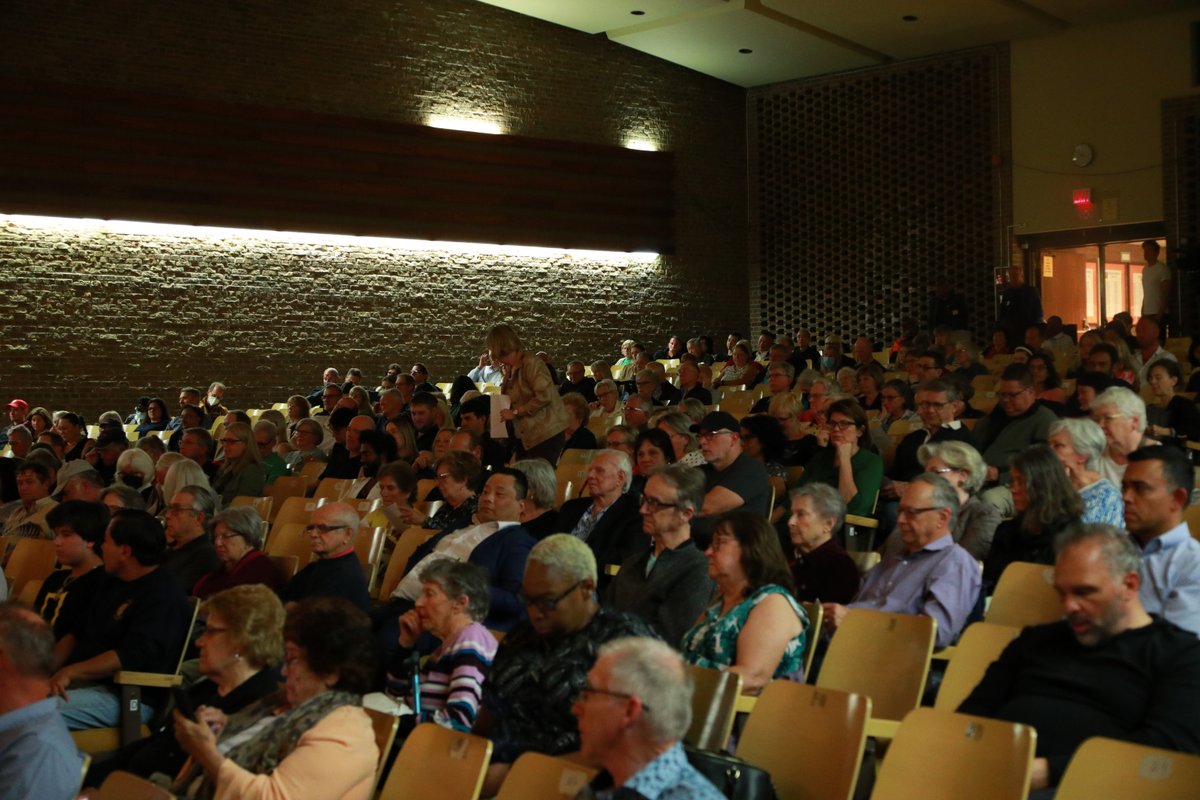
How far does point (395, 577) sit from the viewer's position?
5.20 metres

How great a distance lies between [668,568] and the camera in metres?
3.92

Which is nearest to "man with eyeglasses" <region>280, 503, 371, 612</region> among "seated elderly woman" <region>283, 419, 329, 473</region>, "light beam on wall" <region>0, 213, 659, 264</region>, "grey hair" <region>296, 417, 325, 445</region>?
"seated elderly woman" <region>283, 419, 329, 473</region>

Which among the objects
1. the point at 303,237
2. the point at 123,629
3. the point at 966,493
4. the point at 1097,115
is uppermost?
the point at 1097,115

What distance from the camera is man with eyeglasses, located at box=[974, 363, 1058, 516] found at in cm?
594

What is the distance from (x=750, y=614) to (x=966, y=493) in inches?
57.7

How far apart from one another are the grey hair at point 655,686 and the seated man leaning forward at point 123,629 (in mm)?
2435

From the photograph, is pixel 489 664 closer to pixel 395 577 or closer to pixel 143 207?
pixel 395 577

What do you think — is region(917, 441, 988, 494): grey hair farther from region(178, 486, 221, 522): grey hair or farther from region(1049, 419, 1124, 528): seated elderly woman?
region(178, 486, 221, 522): grey hair

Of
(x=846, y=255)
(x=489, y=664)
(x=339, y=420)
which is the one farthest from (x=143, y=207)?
(x=489, y=664)

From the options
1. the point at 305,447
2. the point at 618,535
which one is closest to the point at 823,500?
the point at 618,535

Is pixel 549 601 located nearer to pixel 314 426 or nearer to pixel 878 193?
pixel 314 426

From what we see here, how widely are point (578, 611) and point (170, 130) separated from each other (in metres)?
10.8

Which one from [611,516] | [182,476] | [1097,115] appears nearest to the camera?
[611,516]

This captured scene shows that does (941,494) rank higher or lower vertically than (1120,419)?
lower
